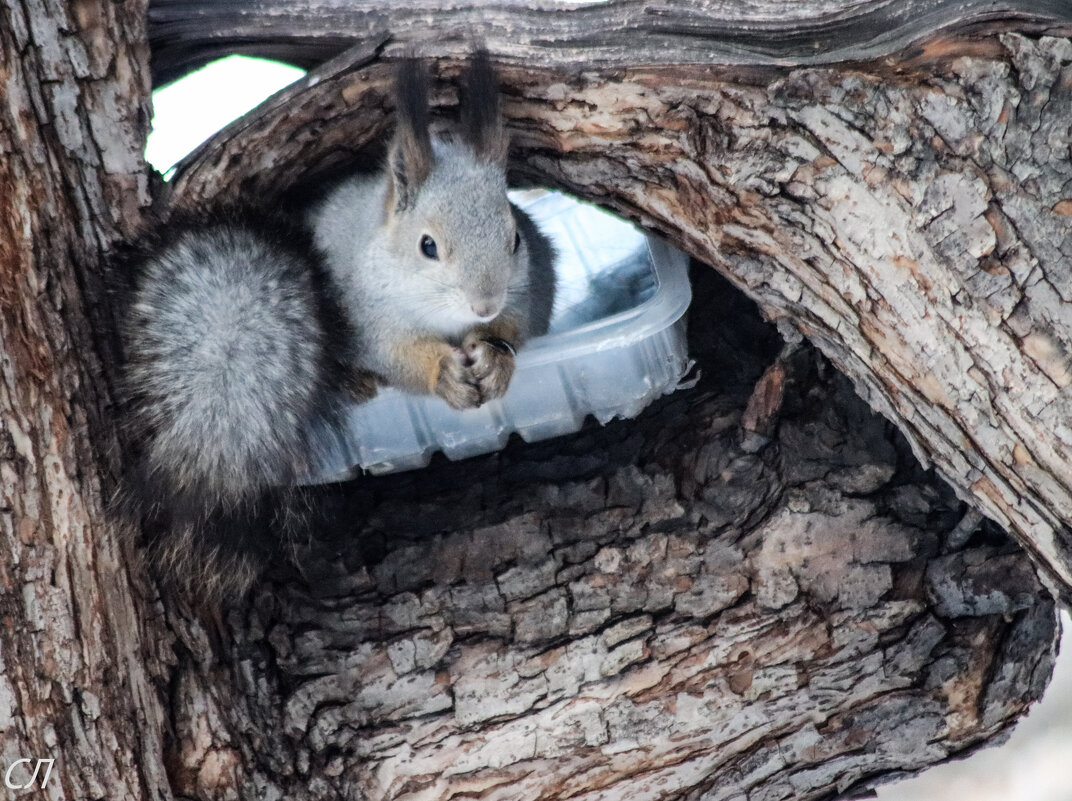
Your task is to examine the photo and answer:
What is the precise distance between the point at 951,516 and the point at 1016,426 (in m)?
0.31

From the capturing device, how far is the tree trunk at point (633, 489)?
1171 millimetres

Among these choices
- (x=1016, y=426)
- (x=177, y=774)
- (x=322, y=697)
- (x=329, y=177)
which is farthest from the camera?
(x=329, y=177)

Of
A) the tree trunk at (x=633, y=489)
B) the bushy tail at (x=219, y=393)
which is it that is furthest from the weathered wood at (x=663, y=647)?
the bushy tail at (x=219, y=393)

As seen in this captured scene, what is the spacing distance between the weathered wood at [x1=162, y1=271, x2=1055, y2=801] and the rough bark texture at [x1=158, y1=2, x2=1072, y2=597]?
19cm

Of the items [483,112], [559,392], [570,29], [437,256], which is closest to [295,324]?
[437,256]

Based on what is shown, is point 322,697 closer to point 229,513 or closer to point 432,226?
point 229,513

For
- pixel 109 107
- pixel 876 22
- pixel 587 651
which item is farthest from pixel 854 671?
pixel 109 107

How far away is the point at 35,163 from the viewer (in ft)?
3.99

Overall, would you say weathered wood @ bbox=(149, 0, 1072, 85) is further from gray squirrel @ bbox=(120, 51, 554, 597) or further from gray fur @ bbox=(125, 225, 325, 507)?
gray fur @ bbox=(125, 225, 325, 507)

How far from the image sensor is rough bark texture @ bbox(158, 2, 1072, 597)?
3.77ft

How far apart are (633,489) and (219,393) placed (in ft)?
1.93

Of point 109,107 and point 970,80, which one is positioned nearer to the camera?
point 970,80

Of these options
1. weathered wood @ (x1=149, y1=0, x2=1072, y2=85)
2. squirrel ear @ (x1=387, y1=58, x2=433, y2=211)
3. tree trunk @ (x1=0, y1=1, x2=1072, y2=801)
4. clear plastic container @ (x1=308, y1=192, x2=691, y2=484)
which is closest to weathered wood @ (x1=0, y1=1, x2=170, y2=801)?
tree trunk @ (x1=0, y1=1, x2=1072, y2=801)

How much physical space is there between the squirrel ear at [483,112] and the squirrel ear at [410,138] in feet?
0.18
